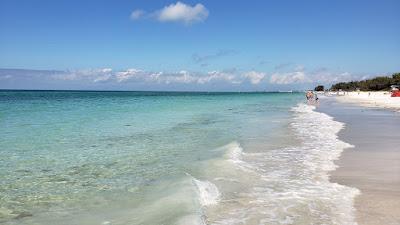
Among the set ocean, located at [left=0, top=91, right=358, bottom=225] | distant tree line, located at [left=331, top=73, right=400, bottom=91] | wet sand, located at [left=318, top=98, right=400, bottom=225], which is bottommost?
ocean, located at [left=0, top=91, right=358, bottom=225]

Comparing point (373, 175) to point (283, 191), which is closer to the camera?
point (283, 191)

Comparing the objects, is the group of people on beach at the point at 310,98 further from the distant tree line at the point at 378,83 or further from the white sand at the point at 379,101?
the distant tree line at the point at 378,83

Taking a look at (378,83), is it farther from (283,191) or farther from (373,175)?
(283,191)

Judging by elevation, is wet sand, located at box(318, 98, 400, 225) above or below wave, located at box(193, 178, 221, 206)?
above

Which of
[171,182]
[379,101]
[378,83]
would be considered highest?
[378,83]

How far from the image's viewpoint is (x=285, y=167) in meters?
9.92

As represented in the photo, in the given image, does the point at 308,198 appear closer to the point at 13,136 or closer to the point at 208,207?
the point at 208,207

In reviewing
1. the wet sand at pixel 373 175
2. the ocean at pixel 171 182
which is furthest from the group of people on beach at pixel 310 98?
the ocean at pixel 171 182

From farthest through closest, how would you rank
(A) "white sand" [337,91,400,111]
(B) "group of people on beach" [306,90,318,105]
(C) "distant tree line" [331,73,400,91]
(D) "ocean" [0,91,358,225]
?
1. (C) "distant tree line" [331,73,400,91]
2. (B) "group of people on beach" [306,90,318,105]
3. (A) "white sand" [337,91,400,111]
4. (D) "ocean" [0,91,358,225]

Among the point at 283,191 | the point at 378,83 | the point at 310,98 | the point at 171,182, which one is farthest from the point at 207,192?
the point at 378,83

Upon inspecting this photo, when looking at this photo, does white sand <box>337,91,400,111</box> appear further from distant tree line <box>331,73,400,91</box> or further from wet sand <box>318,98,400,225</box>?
distant tree line <box>331,73,400,91</box>

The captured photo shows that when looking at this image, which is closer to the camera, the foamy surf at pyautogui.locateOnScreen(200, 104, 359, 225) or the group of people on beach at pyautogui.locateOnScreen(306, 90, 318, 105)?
the foamy surf at pyautogui.locateOnScreen(200, 104, 359, 225)

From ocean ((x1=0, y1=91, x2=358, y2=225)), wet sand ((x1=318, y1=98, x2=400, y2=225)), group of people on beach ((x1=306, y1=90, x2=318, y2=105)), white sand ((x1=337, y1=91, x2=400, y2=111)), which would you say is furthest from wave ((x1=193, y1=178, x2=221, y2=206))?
group of people on beach ((x1=306, y1=90, x2=318, y2=105))

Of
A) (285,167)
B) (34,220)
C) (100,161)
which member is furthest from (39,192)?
(285,167)
